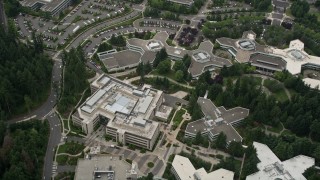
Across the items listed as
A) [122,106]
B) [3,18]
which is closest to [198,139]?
[122,106]

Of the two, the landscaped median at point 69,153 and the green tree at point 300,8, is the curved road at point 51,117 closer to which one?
the landscaped median at point 69,153

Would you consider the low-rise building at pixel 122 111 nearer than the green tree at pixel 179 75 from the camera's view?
Yes

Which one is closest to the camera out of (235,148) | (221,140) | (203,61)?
(235,148)

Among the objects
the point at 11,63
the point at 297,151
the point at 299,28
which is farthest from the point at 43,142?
the point at 299,28

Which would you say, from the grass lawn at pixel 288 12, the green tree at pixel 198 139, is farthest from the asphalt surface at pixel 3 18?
the grass lawn at pixel 288 12

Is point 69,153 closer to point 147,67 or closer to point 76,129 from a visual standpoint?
point 76,129

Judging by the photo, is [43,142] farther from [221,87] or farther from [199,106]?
[221,87]

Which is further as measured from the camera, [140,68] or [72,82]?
[140,68]
